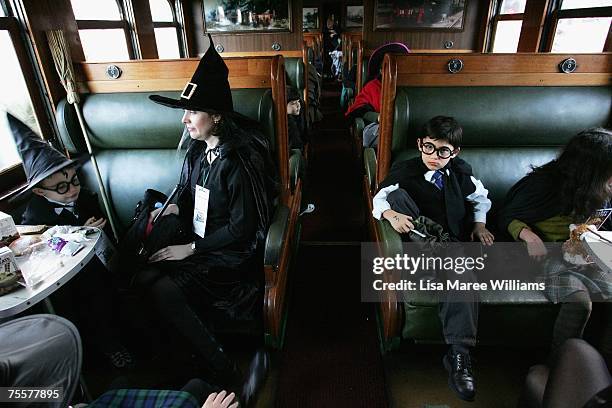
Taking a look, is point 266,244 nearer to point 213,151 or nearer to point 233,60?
point 213,151

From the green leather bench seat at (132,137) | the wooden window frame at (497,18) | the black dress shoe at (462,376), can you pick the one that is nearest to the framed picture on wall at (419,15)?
the wooden window frame at (497,18)

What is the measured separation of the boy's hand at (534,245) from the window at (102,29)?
299 cm

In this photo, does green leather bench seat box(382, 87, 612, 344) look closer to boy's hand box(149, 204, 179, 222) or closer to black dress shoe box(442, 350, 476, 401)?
black dress shoe box(442, 350, 476, 401)

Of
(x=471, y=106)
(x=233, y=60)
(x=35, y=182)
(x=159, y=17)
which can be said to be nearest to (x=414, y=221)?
(x=471, y=106)

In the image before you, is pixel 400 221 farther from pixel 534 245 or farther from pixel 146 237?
pixel 146 237

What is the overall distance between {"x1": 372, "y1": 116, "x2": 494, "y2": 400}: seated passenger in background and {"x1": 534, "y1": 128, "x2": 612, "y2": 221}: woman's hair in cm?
37

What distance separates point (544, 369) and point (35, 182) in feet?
6.99

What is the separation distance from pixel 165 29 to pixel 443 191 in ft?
14.5

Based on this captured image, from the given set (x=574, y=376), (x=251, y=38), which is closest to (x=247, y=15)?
(x=251, y=38)

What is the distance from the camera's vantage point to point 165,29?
4555 mm

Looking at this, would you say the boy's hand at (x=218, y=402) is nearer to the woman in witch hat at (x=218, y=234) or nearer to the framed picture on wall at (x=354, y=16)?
the woman in witch hat at (x=218, y=234)

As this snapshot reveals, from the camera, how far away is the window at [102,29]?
2.81 m

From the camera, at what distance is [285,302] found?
2.13m

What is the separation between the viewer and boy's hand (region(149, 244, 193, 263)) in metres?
1.67
